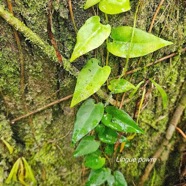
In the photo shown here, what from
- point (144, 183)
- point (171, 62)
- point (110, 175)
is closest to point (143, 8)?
point (171, 62)

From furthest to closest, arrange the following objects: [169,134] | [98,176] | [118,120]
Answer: [169,134] → [98,176] → [118,120]

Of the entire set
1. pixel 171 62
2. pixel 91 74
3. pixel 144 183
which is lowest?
pixel 144 183

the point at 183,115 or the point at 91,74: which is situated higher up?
the point at 91,74

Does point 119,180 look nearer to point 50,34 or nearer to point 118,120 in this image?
point 118,120

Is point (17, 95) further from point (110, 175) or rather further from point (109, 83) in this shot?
point (110, 175)

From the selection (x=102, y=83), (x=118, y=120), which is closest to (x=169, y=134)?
(x=118, y=120)

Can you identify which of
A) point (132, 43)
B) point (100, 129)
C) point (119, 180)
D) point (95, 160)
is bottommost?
point (119, 180)

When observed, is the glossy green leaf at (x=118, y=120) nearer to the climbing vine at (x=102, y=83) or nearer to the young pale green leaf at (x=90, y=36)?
the climbing vine at (x=102, y=83)
